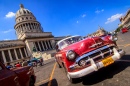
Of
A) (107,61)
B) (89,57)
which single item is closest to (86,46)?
(89,57)

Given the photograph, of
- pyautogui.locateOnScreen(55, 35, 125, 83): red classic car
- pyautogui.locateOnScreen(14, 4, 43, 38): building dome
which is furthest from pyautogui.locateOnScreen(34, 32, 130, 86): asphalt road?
pyautogui.locateOnScreen(14, 4, 43, 38): building dome

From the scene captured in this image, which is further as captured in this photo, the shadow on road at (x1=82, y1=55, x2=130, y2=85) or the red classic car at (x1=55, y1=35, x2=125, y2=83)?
the shadow on road at (x1=82, y1=55, x2=130, y2=85)

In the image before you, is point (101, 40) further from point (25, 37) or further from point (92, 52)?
point (25, 37)

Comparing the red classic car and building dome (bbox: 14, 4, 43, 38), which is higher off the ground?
building dome (bbox: 14, 4, 43, 38)

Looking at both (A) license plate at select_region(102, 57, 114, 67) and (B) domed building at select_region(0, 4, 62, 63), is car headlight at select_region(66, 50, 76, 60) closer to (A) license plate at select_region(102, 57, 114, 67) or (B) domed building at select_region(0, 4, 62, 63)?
(A) license plate at select_region(102, 57, 114, 67)

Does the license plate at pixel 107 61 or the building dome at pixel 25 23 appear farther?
the building dome at pixel 25 23

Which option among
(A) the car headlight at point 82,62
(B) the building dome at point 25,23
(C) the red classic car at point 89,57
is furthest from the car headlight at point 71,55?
(B) the building dome at point 25,23

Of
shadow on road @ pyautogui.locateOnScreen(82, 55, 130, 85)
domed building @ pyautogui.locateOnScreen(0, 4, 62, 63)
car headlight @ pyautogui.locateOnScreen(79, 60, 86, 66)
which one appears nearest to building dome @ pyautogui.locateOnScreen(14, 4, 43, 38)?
domed building @ pyautogui.locateOnScreen(0, 4, 62, 63)

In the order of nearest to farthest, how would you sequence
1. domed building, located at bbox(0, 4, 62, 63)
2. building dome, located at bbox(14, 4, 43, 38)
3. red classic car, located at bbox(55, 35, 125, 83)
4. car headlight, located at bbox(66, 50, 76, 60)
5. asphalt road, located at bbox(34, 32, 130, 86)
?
asphalt road, located at bbox(34, 32, 130, 86)
red classic car, located at bbox(55, 35, 125, 83)
car headlight, located at bbox(66, 50, 76, 60)
domed building, located at bbox(0, 4, 62, 63)
building dome, located at bbox(14, 4, 43, 38)

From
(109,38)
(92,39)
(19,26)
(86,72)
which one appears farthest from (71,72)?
(19,26)

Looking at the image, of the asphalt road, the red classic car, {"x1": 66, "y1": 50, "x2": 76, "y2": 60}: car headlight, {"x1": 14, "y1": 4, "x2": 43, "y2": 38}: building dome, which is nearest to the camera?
the asphalt road

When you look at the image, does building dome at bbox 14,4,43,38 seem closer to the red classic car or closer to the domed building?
the domed building

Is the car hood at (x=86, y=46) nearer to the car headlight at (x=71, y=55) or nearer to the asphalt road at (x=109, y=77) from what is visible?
the car headlight at (x=71, y=55)

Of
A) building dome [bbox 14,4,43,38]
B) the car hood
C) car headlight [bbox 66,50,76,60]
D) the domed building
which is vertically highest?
building dome [bbox 14,4,43,38]
